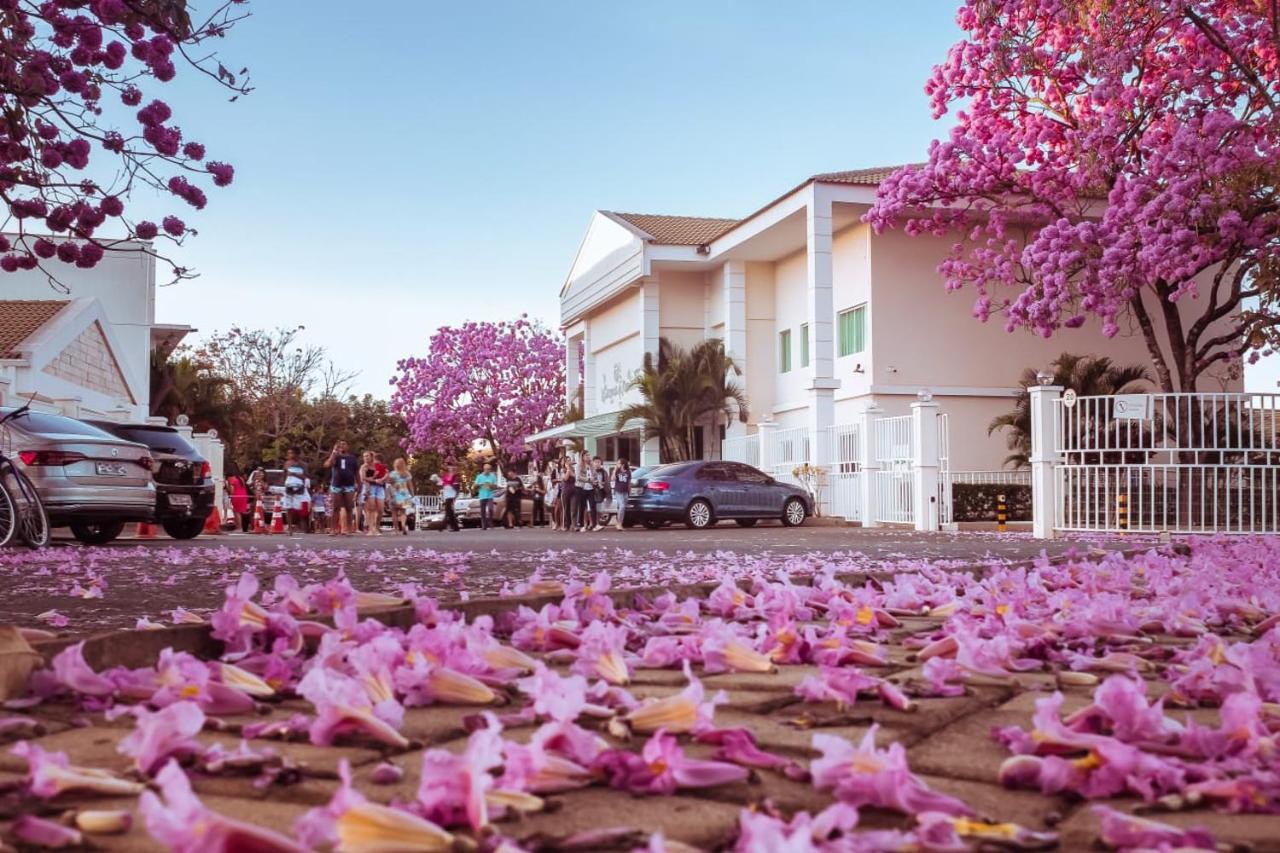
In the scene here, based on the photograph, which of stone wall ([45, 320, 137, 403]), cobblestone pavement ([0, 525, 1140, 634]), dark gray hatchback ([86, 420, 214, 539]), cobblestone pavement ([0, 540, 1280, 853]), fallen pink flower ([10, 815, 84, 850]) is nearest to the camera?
fallen pink flower ([10, 815, 84, 850])

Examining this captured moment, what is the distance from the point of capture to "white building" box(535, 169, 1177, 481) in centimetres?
2869

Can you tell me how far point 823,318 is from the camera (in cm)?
2838

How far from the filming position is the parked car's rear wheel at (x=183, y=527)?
19.1 metres

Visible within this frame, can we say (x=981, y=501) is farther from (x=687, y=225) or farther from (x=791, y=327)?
(x=687, y=225)

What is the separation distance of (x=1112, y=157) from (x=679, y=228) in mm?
17550

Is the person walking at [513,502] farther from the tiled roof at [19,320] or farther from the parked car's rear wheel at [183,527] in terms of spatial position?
the parked car's rear wheel at [183,527]

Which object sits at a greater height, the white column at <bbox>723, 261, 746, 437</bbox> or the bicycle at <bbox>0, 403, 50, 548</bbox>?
the white column at <bbox>723, 261, 746, 437</bbox>

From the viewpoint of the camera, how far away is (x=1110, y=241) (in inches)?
858

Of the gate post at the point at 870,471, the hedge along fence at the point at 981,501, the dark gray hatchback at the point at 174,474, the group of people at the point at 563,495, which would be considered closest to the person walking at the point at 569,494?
the group of people at the point at 563,495

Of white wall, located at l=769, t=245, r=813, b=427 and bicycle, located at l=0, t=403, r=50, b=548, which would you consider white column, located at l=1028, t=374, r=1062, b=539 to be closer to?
bicycle, located at l=0, t=403, r=50, b=548

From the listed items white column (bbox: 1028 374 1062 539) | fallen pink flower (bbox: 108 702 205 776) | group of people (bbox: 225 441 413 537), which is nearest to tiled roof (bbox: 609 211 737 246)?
group of people (bbox: 225 441 413 537)

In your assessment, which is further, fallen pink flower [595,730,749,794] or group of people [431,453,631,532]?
group of people [431,453,631,532]

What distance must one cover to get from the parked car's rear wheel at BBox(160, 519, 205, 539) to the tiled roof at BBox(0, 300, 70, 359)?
23.4 feet

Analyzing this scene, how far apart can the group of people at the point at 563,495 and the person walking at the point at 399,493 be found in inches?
120
